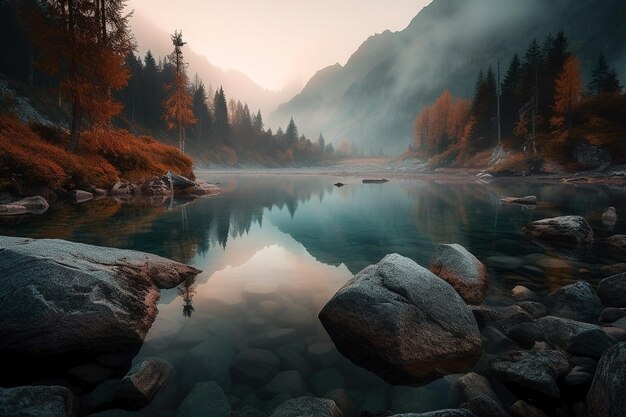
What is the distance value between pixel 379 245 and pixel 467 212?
34.7 ft

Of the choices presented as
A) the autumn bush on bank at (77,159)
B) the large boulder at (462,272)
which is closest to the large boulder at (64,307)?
the large boulder at (462,272)

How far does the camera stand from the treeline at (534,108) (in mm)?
48438

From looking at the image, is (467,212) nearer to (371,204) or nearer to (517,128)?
(371,204)

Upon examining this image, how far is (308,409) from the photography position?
358 centimetres

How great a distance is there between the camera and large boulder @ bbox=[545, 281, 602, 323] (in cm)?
608

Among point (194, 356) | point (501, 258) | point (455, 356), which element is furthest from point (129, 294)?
point (501, 258)

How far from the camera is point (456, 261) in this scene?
25.2 ft

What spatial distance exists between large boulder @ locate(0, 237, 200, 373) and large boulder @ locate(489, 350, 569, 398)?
18.1 feet

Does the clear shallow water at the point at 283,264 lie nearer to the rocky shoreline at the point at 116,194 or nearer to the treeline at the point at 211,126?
the rocky shoreline at the point at 116,194

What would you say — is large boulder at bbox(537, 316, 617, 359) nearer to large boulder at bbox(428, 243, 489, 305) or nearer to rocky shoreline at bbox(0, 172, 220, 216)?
large boulder at bbox(428, 243, 489, 305)

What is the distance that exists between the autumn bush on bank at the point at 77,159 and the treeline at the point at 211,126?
94.5ft

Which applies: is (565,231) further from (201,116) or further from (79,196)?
(201,116)

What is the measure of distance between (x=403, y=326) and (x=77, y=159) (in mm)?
25113

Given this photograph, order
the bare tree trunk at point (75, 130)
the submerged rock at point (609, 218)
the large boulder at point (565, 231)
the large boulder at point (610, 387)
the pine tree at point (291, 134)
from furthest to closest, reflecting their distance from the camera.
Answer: the pine tree at point (291, 134) → the bare tree trunk at point (75, 130) → the submerged rock at point (609, 218) → the large boulder at point (565, 231) → the large boulder at point (610, 387)
